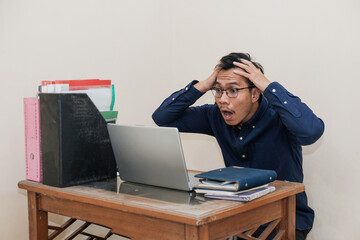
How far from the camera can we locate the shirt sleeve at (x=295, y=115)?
A: 1.72 metres

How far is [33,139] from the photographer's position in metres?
1.68

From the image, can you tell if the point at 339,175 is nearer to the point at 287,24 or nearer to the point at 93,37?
the point at 287,24

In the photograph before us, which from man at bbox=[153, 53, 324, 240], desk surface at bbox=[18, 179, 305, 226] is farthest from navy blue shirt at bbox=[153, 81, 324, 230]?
desk surface at bbox=[18, 179, 305, 226]

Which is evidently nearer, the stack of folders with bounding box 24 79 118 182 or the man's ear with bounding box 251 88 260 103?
the stack of folders with bounding box 24 79 118 182

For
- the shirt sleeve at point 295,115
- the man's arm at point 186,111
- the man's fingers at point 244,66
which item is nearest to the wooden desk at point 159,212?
the shirt sleeve at point 295,115

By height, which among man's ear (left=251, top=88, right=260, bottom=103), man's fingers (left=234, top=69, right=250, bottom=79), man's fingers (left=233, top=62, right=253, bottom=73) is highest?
man's fingers (left=233, top=62, right=253, bottom=73)

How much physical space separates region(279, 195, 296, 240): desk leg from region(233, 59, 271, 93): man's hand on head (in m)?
0.46

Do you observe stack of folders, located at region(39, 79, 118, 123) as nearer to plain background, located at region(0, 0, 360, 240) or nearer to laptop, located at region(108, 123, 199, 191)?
laptop, located at region(108, 123, 199, 191)

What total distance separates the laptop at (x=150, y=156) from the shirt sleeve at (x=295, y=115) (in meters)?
0.44

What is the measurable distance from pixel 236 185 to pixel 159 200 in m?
0.24

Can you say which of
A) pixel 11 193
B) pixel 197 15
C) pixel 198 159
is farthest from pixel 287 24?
pixel 11 193

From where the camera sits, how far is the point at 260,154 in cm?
195

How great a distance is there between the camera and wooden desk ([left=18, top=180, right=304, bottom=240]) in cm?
124

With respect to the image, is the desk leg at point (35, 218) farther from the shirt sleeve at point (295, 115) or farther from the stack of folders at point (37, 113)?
the shirt sleeve at point (295, 115)
